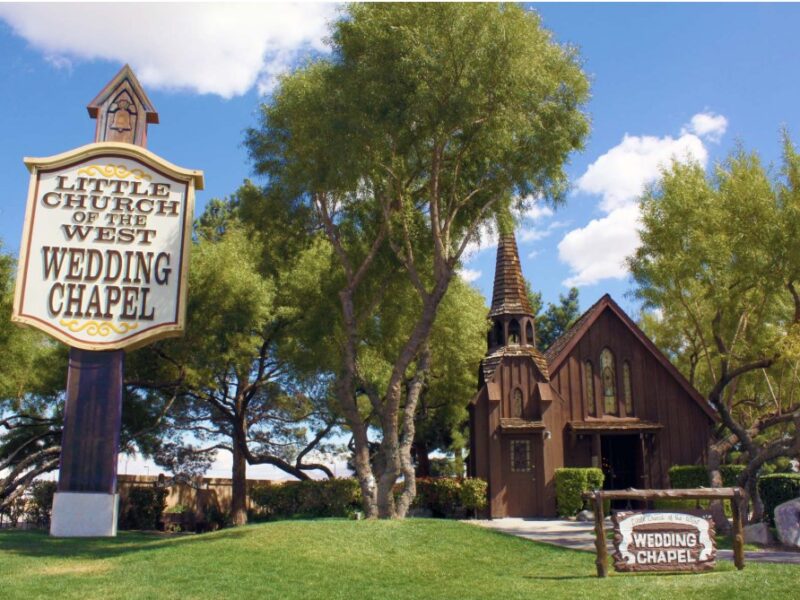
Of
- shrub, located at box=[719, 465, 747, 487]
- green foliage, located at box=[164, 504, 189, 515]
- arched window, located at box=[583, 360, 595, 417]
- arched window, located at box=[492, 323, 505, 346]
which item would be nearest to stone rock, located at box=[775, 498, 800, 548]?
shrub, located at box=[719, 465, 747, 487]

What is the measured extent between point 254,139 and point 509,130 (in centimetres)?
726

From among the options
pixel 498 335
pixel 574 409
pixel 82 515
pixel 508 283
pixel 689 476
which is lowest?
pixel 82 515

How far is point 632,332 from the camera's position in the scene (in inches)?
1021

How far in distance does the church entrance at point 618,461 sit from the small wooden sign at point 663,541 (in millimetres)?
14459

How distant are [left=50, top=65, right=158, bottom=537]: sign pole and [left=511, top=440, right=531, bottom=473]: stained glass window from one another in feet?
41.3

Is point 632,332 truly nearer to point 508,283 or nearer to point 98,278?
point 508,283

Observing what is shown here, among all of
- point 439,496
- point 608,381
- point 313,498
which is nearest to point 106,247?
point 313,498

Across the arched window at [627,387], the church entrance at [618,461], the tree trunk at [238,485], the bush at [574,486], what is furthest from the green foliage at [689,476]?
the tree trunk at [238,485]

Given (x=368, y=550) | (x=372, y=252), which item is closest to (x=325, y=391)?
(x=372, y=252)

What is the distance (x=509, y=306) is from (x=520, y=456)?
16.9ft

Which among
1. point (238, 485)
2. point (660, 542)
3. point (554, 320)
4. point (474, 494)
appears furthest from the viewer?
point (554, 320)

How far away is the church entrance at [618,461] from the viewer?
86.9 feet

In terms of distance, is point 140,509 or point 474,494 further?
point 140,509

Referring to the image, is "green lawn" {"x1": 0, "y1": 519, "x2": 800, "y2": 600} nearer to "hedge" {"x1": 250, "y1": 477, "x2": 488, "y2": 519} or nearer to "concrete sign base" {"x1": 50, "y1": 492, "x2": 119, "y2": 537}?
"concrete sign base" {"x1": 50, "y1": 492, "x2": 119, "y2": 537}
